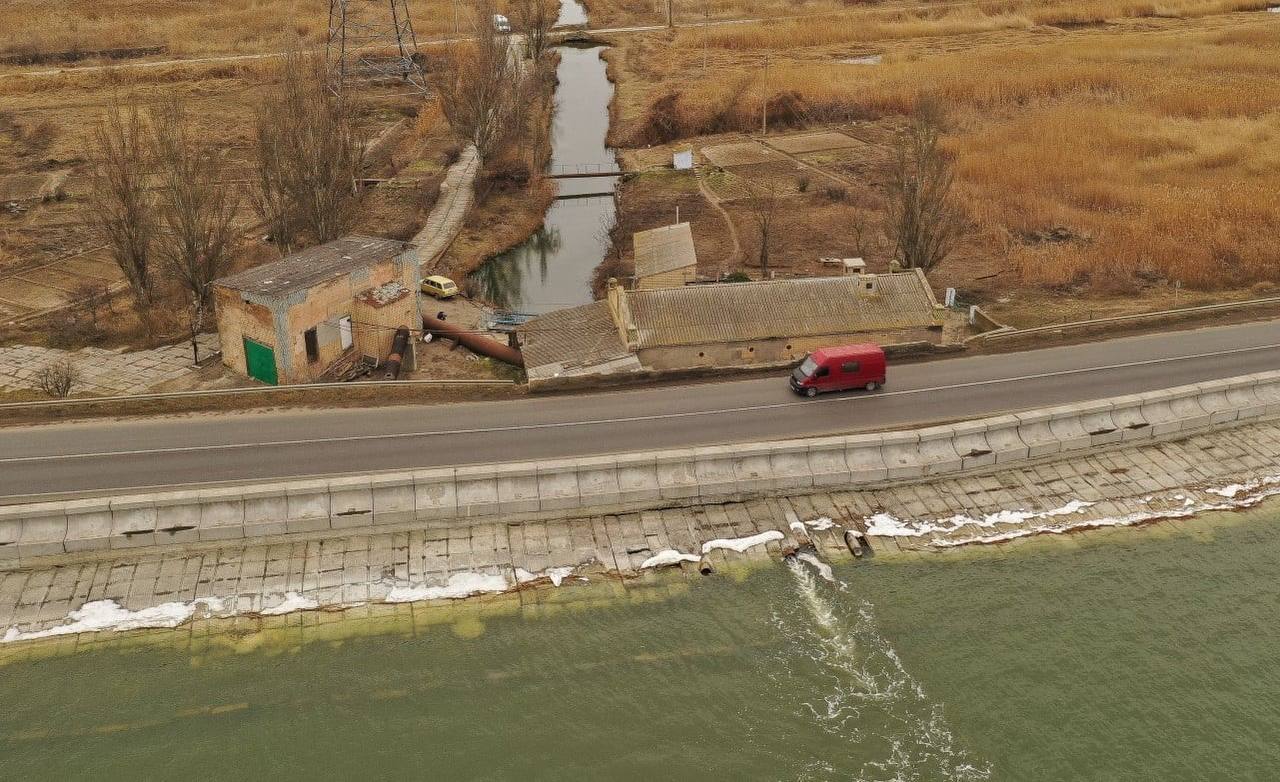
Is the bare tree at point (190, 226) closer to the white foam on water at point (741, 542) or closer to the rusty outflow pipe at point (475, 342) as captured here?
the rusty outflow pipe at point (475, 342)

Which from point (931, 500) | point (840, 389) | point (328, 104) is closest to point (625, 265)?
point (328, 104)

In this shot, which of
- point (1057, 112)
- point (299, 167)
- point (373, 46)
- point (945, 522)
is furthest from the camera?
point (373, 46)

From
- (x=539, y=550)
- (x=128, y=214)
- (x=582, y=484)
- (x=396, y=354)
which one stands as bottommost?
(x=539, y=550)

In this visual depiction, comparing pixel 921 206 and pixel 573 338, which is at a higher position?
pixel 921 206

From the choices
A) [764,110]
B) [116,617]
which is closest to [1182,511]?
[116,617]

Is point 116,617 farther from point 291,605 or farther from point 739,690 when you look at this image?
point 739,690

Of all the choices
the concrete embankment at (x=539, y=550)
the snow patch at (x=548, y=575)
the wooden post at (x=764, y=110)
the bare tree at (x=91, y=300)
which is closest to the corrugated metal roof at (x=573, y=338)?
the concrete embankment at (x=539, y=550)
